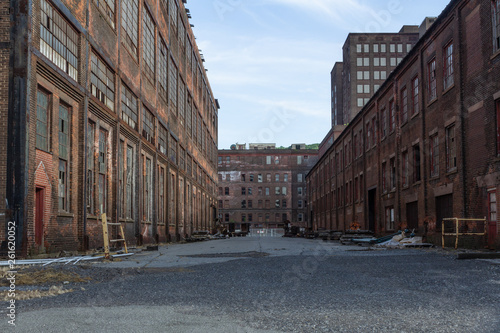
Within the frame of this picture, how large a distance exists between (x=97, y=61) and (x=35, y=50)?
17.0 ft

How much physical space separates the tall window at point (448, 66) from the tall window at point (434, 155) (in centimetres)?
233

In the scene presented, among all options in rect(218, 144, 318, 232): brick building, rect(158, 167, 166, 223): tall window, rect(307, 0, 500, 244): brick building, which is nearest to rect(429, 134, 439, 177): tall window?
rect(307, 0, 500, 244): brick building

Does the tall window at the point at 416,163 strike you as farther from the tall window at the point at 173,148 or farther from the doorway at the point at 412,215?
the tall window at the point at 173,148

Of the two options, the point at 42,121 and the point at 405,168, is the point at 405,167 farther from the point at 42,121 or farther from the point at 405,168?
the point at 42,121

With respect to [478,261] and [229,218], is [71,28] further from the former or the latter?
[229,218]

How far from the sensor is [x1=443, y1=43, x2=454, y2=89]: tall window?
18.4m

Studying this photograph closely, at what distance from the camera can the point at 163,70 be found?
97.5ft

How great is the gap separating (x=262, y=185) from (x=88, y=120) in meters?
75.3

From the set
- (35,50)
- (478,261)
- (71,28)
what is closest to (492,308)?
(478,261)

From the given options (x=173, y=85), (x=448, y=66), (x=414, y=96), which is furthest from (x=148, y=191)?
(x=448, y=66)

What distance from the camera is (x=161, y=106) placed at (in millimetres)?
28609

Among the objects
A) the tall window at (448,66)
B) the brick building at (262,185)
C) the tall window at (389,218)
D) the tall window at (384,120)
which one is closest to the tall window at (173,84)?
the tall window at (384,120)

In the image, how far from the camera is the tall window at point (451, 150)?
17953mm

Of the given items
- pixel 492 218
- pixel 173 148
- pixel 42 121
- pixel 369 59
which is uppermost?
pixel 369 59
